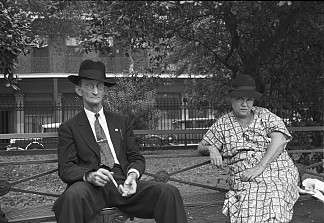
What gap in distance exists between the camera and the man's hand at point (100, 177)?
3.18 m

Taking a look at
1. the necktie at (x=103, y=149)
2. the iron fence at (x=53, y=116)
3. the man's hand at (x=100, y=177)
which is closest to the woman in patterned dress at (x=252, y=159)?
the necktie at (x=103, y=149)

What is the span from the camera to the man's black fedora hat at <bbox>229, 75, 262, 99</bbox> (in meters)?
3.71

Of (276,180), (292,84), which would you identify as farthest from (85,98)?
(292,84)

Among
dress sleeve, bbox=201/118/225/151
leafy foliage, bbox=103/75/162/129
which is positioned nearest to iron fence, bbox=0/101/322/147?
leafy foliage, bbox=103/75/162/129

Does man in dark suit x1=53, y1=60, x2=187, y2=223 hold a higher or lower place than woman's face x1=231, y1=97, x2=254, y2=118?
lower

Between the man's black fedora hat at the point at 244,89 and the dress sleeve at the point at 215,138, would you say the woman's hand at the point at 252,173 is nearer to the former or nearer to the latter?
the dress sleeve at the point at 215,138

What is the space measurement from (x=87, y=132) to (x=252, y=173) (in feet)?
4.29

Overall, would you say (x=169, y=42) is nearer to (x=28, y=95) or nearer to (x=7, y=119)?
(x=7, y=119)

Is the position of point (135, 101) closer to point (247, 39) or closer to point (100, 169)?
point (247, 39)

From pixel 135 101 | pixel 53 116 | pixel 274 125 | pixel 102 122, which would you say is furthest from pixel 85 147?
pixel 53 116

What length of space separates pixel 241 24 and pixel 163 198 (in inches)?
109

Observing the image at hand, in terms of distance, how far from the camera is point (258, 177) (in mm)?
3572

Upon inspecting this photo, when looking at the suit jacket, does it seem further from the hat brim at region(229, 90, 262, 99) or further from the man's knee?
the hat brim at region(229, 90, 262, 99)

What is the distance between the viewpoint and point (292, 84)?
619cm
